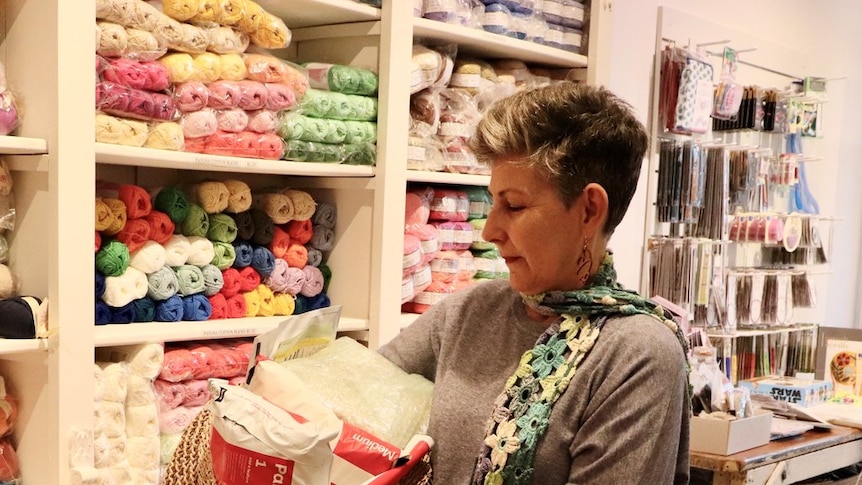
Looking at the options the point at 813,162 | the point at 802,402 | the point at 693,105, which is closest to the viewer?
the point at 802,402

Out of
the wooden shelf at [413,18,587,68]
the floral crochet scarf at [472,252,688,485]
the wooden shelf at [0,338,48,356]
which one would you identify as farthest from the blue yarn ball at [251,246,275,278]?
the floral crochet scarf at [472,252,688,485]

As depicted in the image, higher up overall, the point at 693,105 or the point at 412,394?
the point at 693,105

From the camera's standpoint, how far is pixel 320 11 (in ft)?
6.78

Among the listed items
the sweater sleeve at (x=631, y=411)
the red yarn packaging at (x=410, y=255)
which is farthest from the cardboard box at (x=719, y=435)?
the sweater sleeve at (x=631, y=411)

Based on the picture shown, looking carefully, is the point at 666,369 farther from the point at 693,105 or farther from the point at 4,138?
the point at 693,105

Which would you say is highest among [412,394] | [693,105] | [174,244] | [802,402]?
[693,105]

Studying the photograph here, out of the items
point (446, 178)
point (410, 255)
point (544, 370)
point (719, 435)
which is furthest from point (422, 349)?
point (719, 435)

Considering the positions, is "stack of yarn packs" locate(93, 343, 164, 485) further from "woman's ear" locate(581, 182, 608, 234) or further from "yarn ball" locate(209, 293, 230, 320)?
"woman's ear" locate(581, 182, 608, 234)

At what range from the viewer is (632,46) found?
10.1 ft

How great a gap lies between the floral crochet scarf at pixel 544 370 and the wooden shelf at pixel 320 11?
1.03 metres

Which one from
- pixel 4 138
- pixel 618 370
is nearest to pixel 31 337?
pixel 4 138

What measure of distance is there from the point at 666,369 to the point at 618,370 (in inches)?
2.4

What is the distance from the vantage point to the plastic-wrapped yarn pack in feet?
4.11

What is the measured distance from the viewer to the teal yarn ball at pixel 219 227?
1.95 meters
